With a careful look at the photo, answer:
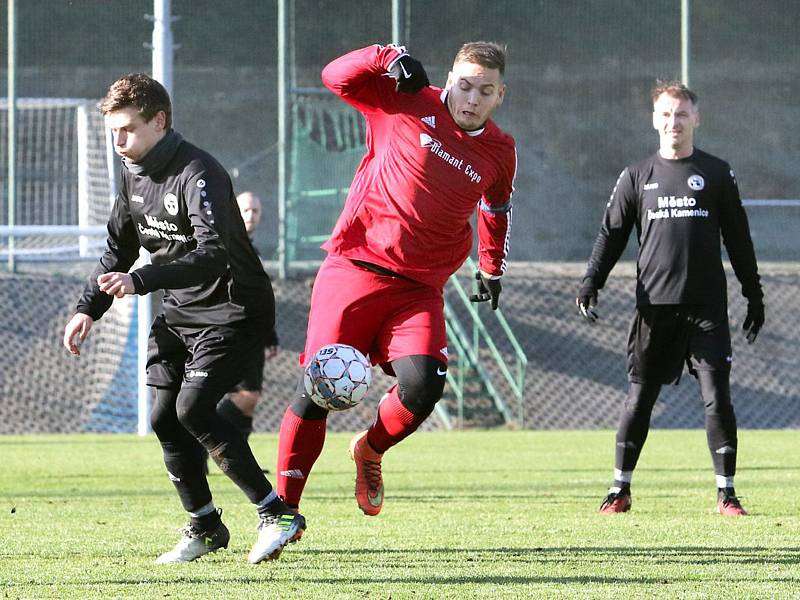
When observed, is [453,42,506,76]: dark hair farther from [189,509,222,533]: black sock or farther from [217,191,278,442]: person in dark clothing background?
[217,191,278,442]: person in dark clothing background

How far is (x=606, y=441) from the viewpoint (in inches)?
524

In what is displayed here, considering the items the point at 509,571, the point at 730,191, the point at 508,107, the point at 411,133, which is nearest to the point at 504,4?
the point at 508,107

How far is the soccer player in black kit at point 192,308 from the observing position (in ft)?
16.8

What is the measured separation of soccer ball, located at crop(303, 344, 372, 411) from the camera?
532 cm

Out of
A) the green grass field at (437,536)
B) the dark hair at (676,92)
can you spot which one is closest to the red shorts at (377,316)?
the green grass field at (437,536)

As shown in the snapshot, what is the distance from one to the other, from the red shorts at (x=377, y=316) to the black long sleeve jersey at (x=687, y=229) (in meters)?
1.85

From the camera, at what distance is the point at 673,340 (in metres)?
7.17

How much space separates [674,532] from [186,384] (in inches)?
86.9

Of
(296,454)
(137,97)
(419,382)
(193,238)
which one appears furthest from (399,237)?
(137,97)

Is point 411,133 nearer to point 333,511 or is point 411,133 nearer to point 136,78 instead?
point 136,78

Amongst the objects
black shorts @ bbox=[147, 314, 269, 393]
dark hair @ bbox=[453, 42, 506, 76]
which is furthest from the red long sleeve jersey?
black shorts @ bbox=[147, 314, 269, 393]

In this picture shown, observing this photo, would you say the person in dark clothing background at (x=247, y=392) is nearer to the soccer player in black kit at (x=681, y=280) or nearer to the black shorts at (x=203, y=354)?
the soccer player in black kit at (x=681, y=280)

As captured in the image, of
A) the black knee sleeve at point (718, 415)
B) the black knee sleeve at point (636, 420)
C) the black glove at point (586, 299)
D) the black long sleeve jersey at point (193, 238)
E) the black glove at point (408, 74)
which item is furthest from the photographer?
the black glove at point (586, 299)

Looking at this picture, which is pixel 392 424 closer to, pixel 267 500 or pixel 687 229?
pixel 267 500
